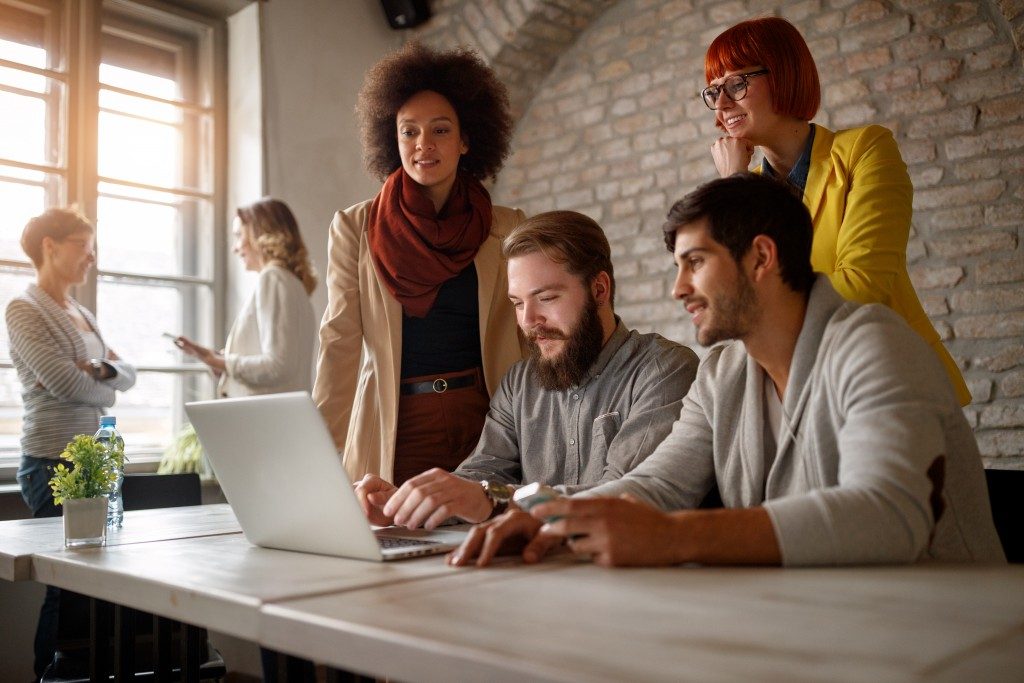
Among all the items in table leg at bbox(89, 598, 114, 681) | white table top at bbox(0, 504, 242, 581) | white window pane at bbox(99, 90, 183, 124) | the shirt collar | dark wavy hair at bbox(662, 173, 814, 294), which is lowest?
table leg at bbox(89, 598, 114, 681)

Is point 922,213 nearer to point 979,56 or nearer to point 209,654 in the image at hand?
point 979,56

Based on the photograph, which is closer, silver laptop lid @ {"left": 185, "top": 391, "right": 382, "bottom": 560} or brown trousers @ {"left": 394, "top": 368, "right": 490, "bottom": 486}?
silver laptop lid @ {"left": 185, "top": 391, "right": 382, "bottom": 560}

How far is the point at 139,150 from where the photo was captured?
458cm

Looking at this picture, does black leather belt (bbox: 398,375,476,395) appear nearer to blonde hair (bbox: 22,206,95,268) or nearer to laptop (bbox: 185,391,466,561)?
laptop (bbox: 185,391,466,561)

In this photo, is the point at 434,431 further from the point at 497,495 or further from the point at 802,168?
the point at 802,168

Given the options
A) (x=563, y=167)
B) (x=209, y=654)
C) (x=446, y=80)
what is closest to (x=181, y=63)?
(x=563, y=167)

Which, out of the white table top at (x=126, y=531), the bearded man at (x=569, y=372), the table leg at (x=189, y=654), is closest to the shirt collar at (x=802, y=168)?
the bearded man at (x=569, y=372)

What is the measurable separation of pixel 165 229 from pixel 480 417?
283cm

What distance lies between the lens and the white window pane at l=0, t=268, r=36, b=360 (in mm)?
3959

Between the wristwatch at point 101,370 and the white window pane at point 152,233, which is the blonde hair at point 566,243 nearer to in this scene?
the wristwatch at point 101,370

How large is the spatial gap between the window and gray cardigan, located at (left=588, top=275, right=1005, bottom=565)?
128 inches

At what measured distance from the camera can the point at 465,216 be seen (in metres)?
2.60

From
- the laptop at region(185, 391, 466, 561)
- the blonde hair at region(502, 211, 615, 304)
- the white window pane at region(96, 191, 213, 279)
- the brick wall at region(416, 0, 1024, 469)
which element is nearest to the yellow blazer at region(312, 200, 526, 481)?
the blonde hair at region(502, 211, 615, 304)

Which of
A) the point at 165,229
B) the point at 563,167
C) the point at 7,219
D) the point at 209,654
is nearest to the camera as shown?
the point at 209,654
